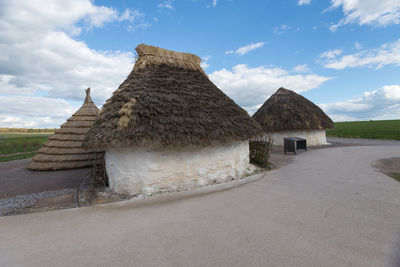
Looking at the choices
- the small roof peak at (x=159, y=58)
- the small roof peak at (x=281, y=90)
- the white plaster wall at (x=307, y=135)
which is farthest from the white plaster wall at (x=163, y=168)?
the small roof peak at (x=281, y=90)

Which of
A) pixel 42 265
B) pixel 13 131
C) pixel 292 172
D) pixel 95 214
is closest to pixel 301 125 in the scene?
pixel 292 172

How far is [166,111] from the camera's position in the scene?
606 cm

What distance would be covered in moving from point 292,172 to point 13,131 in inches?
2674

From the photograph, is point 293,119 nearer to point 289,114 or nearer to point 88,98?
point 289,114

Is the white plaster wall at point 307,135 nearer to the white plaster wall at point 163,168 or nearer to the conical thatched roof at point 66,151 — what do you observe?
the white plaster wall at point 163,168

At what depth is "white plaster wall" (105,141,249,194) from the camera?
5.55 meters

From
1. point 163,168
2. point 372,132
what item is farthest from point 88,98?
point 372,132

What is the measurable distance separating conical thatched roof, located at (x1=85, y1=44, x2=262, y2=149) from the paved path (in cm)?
179

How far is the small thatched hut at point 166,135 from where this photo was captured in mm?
5520

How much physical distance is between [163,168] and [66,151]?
7.27 metres

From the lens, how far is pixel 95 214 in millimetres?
4375

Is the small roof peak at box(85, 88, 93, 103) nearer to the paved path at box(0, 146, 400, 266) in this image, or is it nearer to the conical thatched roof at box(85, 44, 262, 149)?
the conical thatched roof at box(85, 44, 262, 149)

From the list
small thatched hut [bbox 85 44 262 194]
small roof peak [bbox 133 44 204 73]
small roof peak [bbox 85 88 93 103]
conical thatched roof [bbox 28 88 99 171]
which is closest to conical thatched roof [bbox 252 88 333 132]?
small thatched hut [bbox 85 44 262 194]

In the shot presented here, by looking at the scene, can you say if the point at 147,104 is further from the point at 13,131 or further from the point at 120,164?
the point at 13,131
